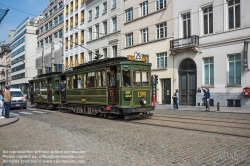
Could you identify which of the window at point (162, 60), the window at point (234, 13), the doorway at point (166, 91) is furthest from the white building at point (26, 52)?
the window at point (234, 13)

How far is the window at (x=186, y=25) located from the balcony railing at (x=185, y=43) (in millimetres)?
704

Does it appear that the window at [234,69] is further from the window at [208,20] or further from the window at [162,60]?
the window at [162,60]

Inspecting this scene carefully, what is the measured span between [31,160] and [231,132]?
668 centimetres

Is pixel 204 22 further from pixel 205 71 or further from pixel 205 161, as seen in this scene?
pixel 205 161

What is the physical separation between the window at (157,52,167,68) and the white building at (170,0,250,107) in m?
1.54

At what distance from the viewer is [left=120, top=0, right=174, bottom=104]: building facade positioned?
84.9 feet

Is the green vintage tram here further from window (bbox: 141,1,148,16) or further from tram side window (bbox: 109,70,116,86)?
window (bbox: 141,1,148,16)

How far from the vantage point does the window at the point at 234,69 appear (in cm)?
2016

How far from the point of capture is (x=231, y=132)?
900 centimetres

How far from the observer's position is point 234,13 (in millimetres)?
20484

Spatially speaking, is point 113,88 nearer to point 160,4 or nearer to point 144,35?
point 160,4

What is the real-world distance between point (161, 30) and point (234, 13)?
26.7 ft

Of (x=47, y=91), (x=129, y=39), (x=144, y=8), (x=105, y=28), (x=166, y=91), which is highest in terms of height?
(x=144, y=8)

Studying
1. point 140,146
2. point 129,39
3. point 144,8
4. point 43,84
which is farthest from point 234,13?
point 43,84
